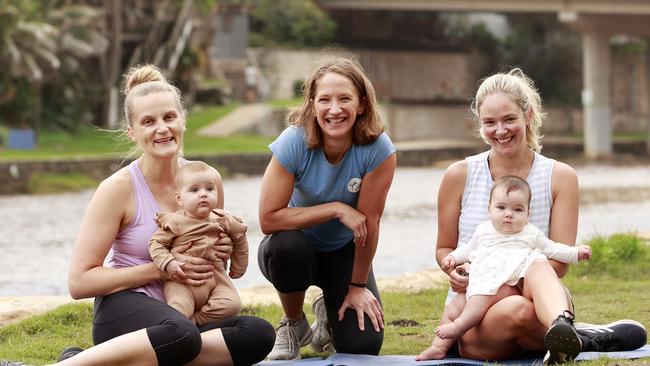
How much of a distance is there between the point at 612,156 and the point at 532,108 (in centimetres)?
3527

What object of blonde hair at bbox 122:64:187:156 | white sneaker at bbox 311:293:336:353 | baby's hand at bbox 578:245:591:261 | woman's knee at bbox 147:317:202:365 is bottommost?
white sneaker at bbox 311:293:336:353

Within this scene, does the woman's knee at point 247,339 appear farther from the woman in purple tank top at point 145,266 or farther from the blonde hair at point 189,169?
the blonde hair at point 189,169

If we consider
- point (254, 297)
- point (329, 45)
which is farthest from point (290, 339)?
point (329, 45)

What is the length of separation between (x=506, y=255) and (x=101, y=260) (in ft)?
5.48

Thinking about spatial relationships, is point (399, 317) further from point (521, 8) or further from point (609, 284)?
point (521, 8)

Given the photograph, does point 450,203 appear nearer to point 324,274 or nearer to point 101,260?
point 324,274

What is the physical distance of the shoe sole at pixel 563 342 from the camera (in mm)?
5109

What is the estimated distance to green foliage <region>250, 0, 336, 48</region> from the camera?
159ft

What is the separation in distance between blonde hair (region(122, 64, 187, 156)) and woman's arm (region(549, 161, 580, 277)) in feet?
5.32

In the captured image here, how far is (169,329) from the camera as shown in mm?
5188

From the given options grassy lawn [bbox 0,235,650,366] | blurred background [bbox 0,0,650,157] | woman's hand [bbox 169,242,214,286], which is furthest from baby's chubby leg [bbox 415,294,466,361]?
blurred background [bbox 0,0,650,157]

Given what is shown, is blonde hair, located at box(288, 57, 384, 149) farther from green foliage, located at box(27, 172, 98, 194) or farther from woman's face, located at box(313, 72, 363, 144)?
green foliage, located at box(27, 172, 98, 194)

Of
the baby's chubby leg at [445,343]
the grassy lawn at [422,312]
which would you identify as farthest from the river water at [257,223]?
the baby's chubby leg at [445,343]

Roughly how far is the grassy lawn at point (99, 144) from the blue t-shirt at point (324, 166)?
71.0ft
